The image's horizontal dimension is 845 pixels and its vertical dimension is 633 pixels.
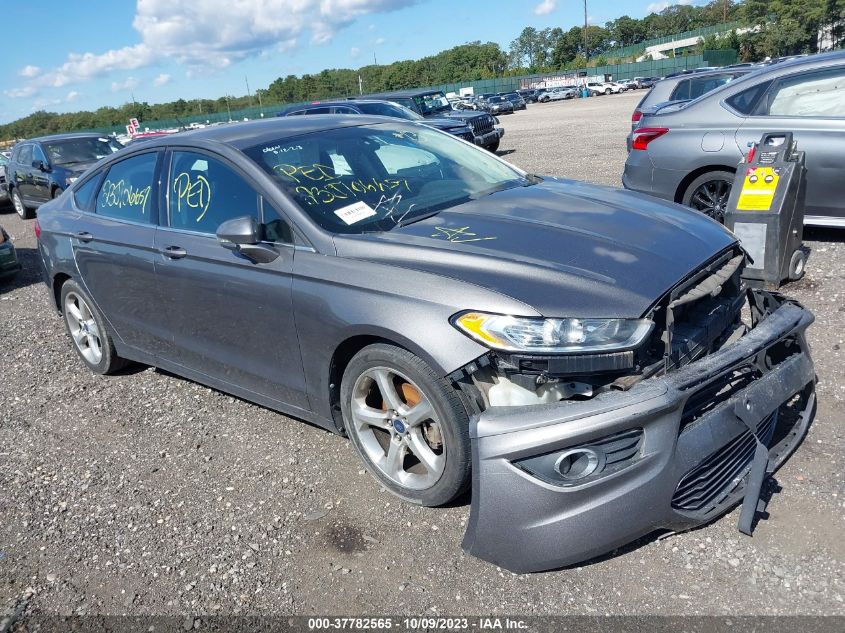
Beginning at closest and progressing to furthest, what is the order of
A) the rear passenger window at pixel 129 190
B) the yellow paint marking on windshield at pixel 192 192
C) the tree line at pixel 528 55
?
the yellow paint marking on windshield at pixel 192 192
the rear passenger window at pixel 129 190
the tree line at pixel 528 55

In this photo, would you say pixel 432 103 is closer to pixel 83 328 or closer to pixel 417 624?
pixel 83 328

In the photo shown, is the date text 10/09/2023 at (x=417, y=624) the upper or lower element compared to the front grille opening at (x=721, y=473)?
lower

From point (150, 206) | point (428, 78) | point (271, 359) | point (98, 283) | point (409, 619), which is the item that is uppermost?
point (428, 78)

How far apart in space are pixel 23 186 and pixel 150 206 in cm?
1191

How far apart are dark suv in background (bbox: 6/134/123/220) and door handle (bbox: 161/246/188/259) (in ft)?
31.9

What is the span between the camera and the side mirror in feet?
10.7

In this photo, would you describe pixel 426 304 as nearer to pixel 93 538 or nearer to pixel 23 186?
pixel 93 538

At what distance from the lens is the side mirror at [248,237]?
3254 mm

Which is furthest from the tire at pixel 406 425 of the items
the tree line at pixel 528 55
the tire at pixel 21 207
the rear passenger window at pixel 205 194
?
the tree line at pixel 528 55

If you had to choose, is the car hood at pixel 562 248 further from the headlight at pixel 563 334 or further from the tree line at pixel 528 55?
the tree line at pixel 528 55

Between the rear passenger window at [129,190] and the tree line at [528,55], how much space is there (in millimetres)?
55149

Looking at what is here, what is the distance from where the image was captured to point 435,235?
318cm

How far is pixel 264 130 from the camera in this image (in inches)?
158

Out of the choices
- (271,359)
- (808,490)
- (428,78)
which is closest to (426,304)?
(271,359)
